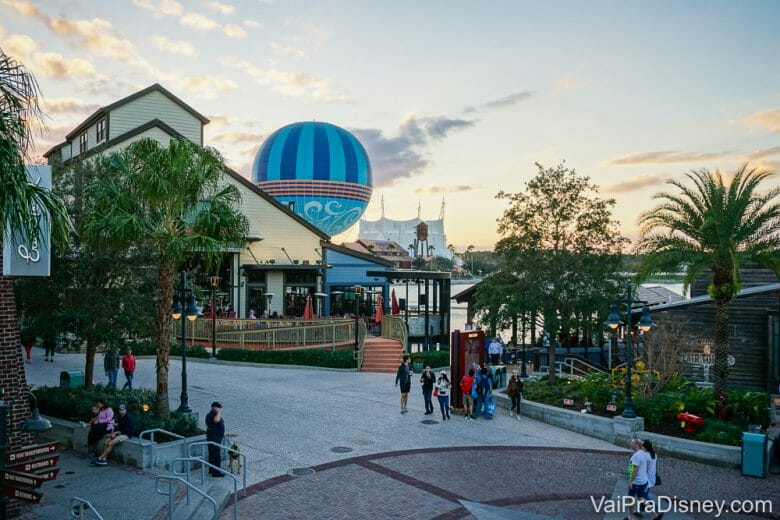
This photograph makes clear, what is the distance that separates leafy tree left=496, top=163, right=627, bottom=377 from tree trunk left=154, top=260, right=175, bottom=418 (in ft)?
40.8

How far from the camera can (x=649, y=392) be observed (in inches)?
781

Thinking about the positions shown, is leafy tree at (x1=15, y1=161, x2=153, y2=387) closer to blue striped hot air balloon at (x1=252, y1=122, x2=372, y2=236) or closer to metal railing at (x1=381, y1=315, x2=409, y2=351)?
metal railing at (x1=381, y1=315, x2=409, y2=351)

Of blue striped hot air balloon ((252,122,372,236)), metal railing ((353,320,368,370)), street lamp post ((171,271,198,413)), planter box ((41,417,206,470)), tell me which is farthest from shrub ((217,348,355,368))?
blue striped hot air balloon ((252,122,372,236))

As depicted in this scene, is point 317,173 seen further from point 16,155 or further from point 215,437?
point 16,155

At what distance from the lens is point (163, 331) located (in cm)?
1653

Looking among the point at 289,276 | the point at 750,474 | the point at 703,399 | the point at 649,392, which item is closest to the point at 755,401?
the point at 703,399

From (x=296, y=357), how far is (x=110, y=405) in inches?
553

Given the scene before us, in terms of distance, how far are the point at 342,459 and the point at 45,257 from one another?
7958 millimetres

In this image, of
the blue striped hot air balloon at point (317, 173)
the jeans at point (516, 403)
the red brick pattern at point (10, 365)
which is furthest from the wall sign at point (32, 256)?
the blue striped hot air balloon at point (317, 173)

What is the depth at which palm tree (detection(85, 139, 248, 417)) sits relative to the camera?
15586mm

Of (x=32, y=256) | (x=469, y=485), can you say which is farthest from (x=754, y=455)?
(x=32, y=256)

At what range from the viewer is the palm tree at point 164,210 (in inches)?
614

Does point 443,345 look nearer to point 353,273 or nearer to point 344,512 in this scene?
point 353,273

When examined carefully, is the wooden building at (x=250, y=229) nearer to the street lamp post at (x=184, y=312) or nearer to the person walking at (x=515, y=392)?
the street lamp post at (x=184, y=312)
